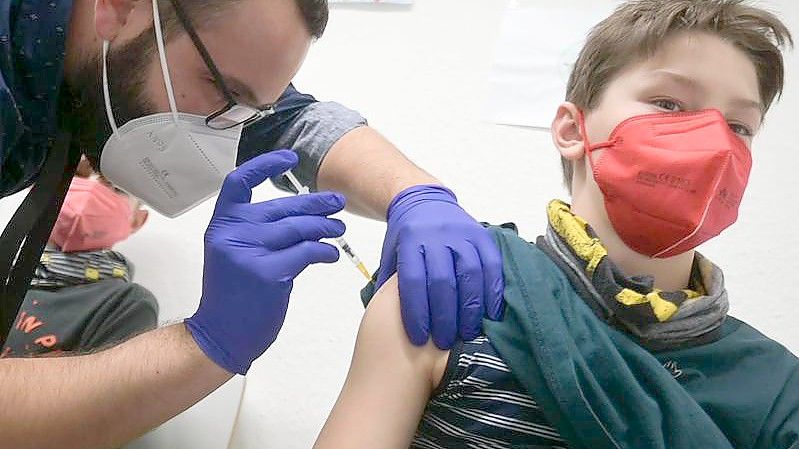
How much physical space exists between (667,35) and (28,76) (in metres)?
0.95

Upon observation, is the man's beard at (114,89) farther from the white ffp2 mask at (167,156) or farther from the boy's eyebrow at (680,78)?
the boy's eyebrow at (680,78)

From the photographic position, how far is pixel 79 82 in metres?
1.17

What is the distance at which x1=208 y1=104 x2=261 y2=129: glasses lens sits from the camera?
47.9 inches

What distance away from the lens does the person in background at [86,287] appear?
142 cm

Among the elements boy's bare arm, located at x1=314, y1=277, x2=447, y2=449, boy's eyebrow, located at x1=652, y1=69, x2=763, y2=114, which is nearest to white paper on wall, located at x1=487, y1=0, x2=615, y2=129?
boy's eyebrow, located at x1=652, y1=69, x2=763, y2=114

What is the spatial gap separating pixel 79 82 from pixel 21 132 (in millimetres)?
119

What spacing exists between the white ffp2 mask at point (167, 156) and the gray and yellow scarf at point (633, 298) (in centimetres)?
59

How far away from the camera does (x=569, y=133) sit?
3.77 ft

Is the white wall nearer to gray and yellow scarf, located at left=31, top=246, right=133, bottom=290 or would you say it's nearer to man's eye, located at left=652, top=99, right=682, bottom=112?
gray and yellow scarf, located at left=31, top=246, right=133, bottom=290

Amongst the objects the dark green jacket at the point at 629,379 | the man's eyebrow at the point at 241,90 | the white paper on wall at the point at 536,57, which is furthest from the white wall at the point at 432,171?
the dark green jacket at the point at 629,379

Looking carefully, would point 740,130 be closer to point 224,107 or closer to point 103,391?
point 224,107

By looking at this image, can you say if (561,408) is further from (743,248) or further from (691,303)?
(743,248)

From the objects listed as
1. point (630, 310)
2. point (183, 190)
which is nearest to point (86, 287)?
point (183, 190)

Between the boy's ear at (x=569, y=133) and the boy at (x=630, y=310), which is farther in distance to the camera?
the boy's ear at (x=569, y=133)
